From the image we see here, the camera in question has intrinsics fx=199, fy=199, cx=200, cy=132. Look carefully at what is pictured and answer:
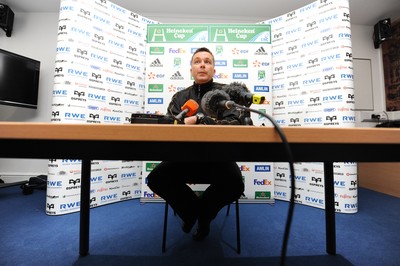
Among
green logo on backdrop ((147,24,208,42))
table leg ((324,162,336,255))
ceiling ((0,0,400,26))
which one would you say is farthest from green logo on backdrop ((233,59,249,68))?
table leg ((324,162,336,255))

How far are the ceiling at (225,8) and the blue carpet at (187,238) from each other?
2957 mm

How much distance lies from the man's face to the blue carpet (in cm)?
119

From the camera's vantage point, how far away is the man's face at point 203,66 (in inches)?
60.2

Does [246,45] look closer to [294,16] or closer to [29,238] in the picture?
[294,16]

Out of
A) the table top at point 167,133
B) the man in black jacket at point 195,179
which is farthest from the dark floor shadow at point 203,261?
the table top at point 167,133

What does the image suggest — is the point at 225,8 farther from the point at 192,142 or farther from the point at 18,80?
the point at 192,142

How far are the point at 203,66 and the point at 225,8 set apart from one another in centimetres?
230

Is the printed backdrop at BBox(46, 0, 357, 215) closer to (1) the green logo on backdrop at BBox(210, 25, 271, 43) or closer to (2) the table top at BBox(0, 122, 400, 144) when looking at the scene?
(1) the green logo on backdrop at BBox(210, 25, 271, 43)

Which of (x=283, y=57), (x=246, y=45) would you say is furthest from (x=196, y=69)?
(x=283, y=57)

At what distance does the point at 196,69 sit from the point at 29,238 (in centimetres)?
168

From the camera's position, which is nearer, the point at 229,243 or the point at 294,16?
the point at 229,243

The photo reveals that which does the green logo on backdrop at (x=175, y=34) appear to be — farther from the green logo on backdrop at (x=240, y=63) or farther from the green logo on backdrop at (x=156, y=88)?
the green logo on backdrop at (x=156, y=88)

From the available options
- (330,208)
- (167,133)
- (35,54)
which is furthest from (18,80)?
(330,208)

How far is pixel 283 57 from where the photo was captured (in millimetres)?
2471
